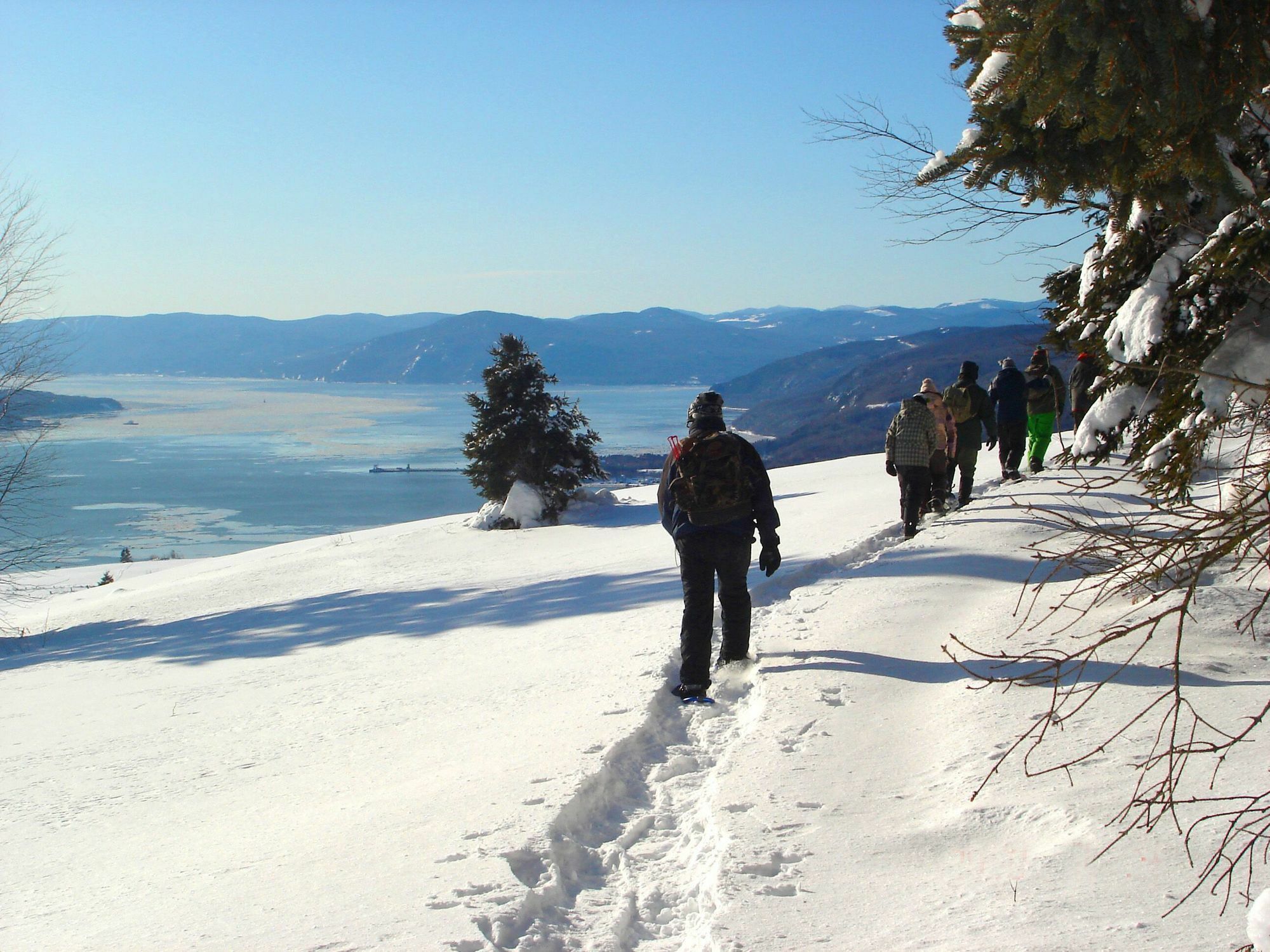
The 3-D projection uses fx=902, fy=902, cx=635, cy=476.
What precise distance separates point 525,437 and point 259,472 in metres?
86.1

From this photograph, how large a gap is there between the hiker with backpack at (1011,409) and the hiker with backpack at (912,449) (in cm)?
363

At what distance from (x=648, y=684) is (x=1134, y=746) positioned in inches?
110

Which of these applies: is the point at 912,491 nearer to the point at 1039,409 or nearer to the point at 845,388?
the point at 1039,409

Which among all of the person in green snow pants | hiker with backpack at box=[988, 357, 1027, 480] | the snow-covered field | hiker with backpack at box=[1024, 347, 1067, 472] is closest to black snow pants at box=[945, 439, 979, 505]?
hiker with backpack at box=[988, 357, 1027, 480]

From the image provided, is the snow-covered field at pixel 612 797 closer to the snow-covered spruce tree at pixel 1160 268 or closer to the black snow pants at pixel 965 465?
the snow-covered spruce tree at pixel 1160 268

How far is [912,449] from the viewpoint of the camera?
9758 millimetres

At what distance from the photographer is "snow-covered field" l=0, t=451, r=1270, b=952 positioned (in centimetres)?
292

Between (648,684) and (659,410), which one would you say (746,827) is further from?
(659,410)

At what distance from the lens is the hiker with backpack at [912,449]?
974cm

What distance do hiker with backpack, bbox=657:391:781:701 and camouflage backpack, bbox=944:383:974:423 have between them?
21.4 ft

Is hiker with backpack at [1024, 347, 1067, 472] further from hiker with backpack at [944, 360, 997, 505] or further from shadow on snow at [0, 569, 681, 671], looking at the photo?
shadow on snow at [0, 569, 681, 671]

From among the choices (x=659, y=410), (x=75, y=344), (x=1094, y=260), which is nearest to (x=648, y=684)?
(x=1094, y=260)

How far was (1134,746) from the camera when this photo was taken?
3.70m

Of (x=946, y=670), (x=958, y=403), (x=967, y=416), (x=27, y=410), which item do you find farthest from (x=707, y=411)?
(x=27, y=410)
